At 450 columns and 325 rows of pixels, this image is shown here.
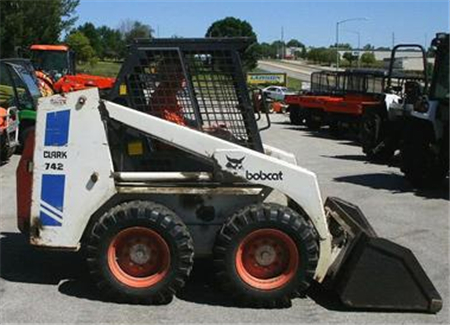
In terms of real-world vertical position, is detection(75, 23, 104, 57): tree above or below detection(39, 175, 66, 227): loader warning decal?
above

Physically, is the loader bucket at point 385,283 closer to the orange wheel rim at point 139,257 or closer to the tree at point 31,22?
the orange wheel rim at point 139,257

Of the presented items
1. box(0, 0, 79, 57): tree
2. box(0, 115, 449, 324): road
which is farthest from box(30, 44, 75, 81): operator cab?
box(0, 115, 449, 324): road

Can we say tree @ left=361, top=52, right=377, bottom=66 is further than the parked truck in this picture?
Yes

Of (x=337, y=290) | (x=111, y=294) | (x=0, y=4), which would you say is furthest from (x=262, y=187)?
(x=0, y=4)

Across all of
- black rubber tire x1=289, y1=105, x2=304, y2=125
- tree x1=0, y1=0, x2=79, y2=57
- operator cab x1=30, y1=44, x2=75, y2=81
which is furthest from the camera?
tree x1=0, y1=0, x2=79, y2=57

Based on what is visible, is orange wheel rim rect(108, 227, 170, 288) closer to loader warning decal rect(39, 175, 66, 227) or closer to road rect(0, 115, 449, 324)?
road rect(0, 115, 449, 324)

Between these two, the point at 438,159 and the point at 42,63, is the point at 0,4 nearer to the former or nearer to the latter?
the point at 42,63

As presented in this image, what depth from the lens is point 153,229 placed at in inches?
206

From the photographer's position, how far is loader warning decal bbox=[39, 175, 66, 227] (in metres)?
5.36

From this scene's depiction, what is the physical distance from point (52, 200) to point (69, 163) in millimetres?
314

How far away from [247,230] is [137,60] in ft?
5.26

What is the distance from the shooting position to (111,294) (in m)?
5.29

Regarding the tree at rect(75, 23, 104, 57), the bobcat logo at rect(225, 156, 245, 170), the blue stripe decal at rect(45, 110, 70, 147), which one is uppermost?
the tree at rect(75, 23, 104, 57)

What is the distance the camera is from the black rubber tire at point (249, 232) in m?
5.24
